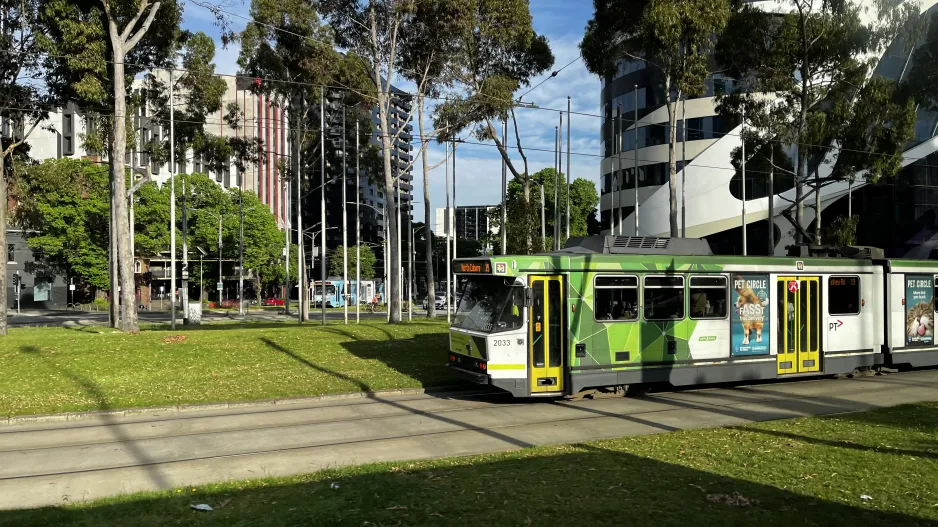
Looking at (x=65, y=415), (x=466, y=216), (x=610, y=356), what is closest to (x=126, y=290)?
(x=65, y=415)

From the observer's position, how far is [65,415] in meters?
12.7

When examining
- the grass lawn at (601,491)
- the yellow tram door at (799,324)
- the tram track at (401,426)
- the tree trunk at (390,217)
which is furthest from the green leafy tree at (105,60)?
the yellow tram door at (799,324)

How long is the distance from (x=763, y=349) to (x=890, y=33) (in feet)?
68.8

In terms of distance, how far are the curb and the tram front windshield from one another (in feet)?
6.51

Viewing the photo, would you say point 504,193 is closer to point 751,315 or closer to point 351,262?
point 751,315

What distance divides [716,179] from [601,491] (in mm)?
49037

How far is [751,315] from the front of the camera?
15.9m

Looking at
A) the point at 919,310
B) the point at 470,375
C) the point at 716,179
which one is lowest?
the point at 470,375

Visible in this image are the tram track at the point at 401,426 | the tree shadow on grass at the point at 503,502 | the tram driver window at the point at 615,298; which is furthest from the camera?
the tram driver window at the point at 615,298

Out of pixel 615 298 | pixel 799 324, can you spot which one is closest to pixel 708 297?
pixel 615 298

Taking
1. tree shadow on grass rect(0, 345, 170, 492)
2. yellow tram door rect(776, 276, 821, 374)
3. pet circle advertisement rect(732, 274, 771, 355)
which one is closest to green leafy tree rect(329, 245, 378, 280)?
tree shadow on grass rect(0, 345, 170, 492)

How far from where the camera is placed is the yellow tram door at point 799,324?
53.8 feet

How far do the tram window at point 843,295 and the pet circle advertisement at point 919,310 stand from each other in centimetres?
195

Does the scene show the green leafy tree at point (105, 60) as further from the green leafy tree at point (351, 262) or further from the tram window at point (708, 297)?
the green leafy tree at point (351, 262)
